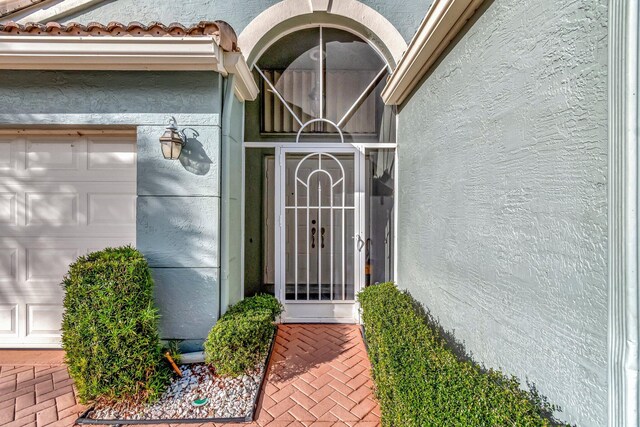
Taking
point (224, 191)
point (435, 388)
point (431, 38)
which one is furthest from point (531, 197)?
point (224, 191)

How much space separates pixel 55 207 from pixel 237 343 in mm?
2935

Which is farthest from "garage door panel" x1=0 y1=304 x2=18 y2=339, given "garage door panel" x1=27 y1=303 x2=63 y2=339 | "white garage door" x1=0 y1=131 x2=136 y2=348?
"garage door panel" x1=27 y1=303 x2=63 y2=339

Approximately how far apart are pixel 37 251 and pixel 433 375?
4.76 meters

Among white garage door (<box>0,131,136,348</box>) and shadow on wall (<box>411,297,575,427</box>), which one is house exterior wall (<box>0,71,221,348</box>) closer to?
white garage door (<box>0,131,136,348</box>)

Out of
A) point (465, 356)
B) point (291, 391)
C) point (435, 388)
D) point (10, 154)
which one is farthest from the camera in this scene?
point (10, 154)

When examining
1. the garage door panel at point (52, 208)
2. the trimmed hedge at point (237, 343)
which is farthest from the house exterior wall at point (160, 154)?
the garage door panel at point (52, 208)

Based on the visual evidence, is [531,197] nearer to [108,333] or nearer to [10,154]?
[108,333]

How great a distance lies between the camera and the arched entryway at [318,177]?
488 cm

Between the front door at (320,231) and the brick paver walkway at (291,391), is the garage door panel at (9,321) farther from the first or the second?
the front door at (320,231)

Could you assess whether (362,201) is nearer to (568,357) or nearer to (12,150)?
(568,357)

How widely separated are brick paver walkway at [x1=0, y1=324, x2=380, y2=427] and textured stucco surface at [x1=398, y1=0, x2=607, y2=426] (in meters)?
1.27

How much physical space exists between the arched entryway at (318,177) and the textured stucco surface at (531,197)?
203 cm

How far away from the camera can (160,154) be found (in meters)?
3.53

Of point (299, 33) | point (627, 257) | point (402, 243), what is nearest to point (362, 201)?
point (402, 243)
